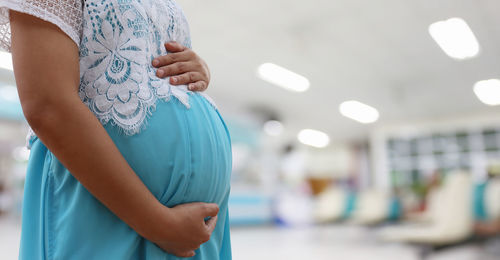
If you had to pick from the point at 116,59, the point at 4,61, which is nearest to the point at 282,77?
the point at 4,61

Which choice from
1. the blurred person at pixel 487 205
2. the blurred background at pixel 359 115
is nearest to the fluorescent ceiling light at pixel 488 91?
the blurred background at pixel 359 115

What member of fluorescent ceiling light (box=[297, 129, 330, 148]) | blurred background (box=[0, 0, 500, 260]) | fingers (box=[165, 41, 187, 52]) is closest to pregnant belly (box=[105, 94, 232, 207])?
fingers (box=[165, 41, 187, 52])

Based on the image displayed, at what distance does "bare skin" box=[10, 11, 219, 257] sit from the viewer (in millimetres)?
517

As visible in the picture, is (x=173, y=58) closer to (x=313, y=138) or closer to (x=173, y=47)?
(x=173, y=47)

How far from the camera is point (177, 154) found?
0.63m

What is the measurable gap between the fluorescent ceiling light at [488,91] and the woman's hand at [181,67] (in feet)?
32.5

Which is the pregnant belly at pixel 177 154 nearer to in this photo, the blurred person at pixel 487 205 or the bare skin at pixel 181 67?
the bare skin at pixel 181 67

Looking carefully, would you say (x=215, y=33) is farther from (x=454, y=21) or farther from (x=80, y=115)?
(x=80, y=115)

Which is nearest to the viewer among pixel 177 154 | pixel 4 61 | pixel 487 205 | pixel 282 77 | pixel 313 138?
pixel 177 154

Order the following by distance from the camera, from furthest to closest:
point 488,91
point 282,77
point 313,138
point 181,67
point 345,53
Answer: point 313,138
point 488,91
point 282,77
point 345,53
point 181,67

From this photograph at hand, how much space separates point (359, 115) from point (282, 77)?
4.47m

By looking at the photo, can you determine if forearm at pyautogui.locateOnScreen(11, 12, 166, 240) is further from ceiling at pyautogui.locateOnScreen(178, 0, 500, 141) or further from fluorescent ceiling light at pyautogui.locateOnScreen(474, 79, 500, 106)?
fluorescent ceiling light at pyautogui.locateOnScreen(474, 79, 500, 106)

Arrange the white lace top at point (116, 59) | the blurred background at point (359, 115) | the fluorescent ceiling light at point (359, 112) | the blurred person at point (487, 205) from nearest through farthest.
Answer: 1. the white lace top at point (116, 59)
2. the blurred person at point (487, 205)
3. the blurred background at point (359, 115)
4. the fluorescent ceiling light at point (359, 112)

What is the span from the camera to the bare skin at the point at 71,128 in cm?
52
